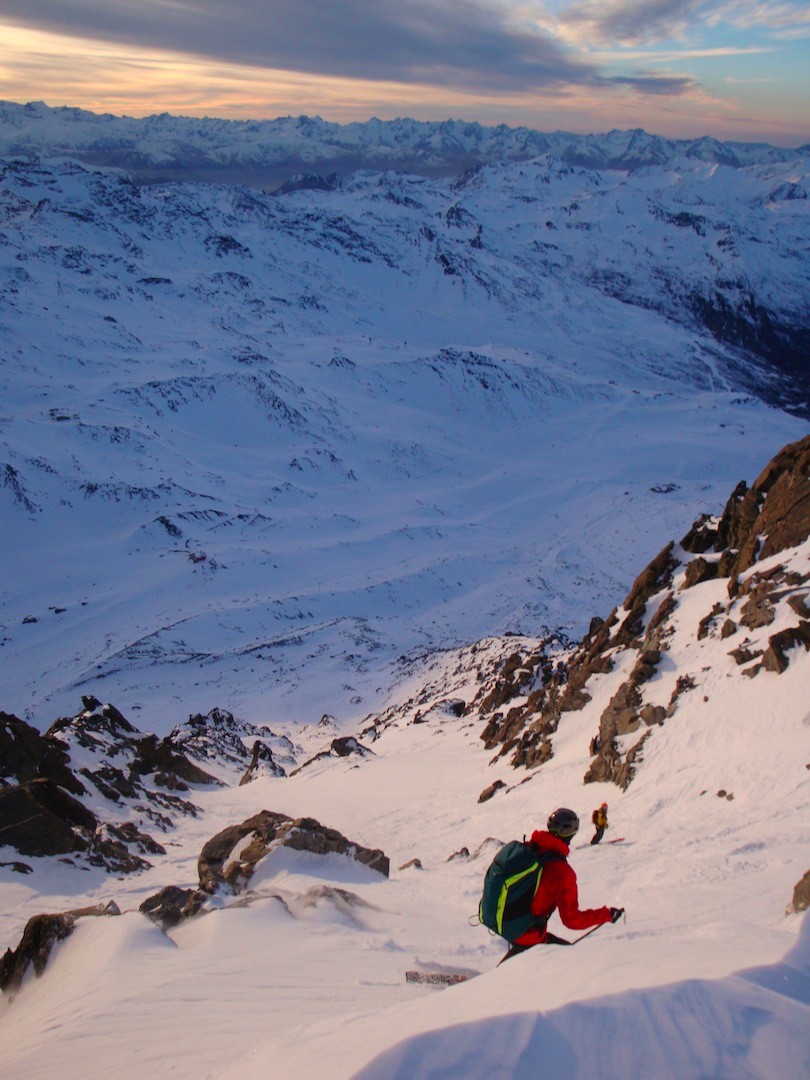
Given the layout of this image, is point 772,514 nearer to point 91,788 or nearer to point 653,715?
point 653,715

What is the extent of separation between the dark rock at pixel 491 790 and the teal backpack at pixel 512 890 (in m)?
14.3

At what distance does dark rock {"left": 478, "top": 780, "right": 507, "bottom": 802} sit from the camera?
18.9m

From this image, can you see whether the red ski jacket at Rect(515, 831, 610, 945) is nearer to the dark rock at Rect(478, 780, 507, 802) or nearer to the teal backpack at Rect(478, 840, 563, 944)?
the teal backpack at Rect(478, 840, 563, 944)

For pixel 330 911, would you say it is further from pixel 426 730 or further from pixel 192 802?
pixel 426 730

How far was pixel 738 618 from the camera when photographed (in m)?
16.6

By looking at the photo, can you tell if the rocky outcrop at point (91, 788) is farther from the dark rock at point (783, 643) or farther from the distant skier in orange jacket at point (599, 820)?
the dark rock at point (783, 643)

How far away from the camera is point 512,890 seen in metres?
5.08

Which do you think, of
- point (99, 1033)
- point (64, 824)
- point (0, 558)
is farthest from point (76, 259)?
point (99, 1033)

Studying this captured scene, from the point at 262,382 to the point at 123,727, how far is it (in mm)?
83228

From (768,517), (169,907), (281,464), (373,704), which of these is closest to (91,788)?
(169,907)

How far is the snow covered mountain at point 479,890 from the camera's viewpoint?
3.66 meters

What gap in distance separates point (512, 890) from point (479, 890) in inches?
266

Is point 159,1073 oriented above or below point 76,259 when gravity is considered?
below

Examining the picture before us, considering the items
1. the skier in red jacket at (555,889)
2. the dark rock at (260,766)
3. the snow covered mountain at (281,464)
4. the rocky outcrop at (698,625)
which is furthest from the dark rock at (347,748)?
the skier in red jacket at (555,889)
